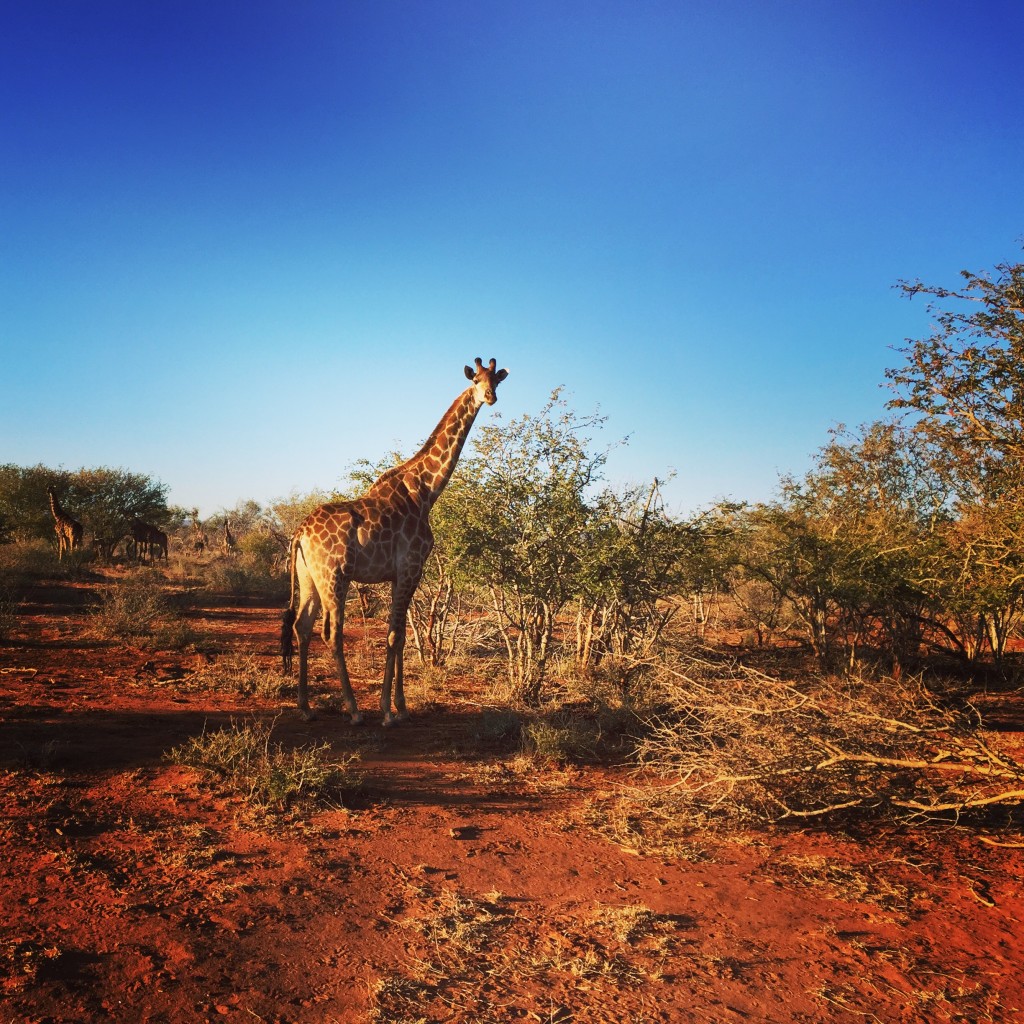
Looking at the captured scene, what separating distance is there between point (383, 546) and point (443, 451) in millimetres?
1430

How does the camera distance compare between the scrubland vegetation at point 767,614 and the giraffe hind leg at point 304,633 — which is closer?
the scrubland vegetation at point 767,614

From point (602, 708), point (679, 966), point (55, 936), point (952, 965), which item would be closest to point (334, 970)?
point (55, 936)

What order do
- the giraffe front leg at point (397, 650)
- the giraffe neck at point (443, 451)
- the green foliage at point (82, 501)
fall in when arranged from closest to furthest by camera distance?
the giraffe front leg at point (397, 650)
the giraffe neck at point (443, 451)
the green foliage at point (82, 501)

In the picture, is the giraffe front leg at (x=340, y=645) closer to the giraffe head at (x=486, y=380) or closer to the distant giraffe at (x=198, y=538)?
the giraffe head at (x=486, y=380)

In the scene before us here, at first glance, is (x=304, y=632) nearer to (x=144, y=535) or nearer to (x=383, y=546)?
(x=383, y=546)

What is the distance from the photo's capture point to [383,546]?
26.7ft

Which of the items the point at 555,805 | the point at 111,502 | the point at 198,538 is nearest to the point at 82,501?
the point at 111,502

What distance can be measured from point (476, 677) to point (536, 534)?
3.47m

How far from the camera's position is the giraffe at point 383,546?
25.8ft

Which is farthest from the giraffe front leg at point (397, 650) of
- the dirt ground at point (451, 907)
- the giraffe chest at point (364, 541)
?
the dirt ground at point (451, 907)

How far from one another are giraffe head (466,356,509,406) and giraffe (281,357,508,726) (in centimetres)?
1

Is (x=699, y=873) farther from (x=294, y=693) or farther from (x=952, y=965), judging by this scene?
(x=294, y=693)

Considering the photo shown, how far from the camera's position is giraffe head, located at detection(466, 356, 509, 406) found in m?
8.23

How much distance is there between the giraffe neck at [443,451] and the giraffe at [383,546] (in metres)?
0.01
